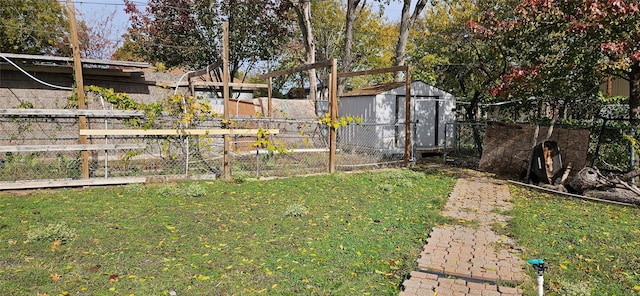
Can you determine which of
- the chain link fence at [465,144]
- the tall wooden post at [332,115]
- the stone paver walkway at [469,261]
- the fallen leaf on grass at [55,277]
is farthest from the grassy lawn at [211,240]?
the chain link fence at [465,144]

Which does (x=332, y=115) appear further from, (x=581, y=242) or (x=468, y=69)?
(x=468, y=69)

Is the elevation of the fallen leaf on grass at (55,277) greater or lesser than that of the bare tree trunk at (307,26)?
lesser

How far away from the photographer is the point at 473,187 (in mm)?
8875

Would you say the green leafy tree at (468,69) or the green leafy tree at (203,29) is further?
the green leafy tree at (203,29)

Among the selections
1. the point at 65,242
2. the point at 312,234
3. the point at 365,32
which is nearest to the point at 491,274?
the point at 312,234

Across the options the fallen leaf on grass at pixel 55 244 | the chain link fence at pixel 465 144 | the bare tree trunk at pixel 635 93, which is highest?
the bare tree trunk at pixel 635 93

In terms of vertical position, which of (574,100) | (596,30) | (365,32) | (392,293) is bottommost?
(392,293)

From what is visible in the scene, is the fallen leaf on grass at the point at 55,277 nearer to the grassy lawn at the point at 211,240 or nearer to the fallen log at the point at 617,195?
the grassy lawn at the point at 211,240

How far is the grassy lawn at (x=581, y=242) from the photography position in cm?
390

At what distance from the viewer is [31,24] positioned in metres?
20.7

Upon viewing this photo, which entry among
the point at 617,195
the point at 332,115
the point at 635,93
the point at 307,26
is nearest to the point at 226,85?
the point at 332,115

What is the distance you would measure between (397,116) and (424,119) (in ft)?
3.35

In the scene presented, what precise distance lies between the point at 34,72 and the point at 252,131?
6834 millimetres

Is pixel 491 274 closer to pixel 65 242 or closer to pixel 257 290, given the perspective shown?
pixel 257 290
